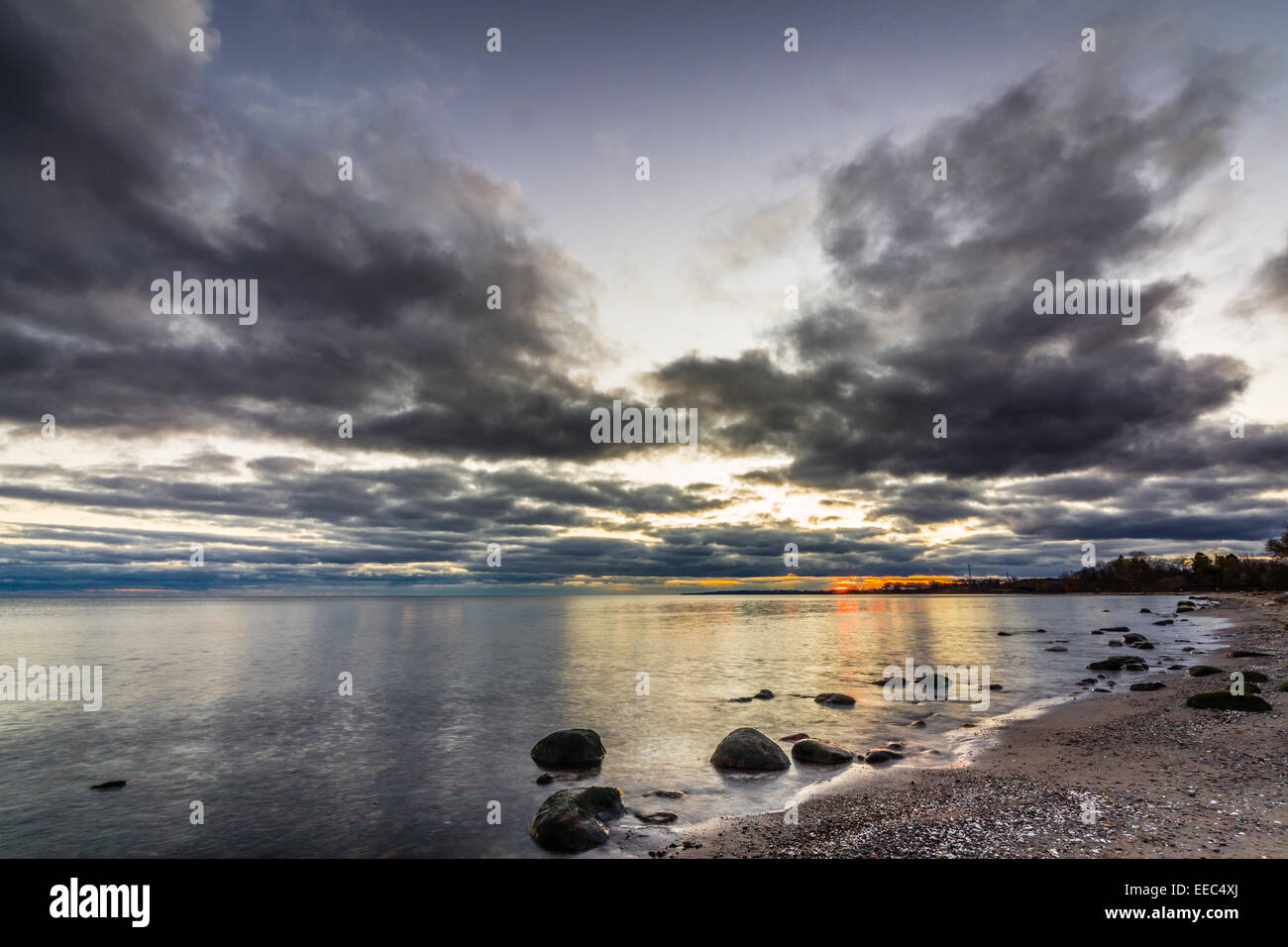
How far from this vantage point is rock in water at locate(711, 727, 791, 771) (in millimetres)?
21250

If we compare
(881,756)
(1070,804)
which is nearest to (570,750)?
(881,756)

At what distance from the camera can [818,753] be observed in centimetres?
2189

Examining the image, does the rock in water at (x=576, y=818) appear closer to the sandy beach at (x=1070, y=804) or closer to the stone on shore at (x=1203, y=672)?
the sandy beach at (x=1070, y=804)

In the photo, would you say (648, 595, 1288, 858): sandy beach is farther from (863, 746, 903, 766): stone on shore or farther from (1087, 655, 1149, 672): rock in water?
(1087, 655, 1149, 672): rock in water

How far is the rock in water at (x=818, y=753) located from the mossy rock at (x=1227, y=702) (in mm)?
15719

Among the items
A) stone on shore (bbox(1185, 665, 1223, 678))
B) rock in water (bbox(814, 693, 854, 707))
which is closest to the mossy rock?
stone on shore (bbox(1185, 665, 1223, 678))

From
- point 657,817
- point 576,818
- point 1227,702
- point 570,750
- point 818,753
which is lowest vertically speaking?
point 570,750

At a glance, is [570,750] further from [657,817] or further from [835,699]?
[835,699]

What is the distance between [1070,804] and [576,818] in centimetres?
1234
